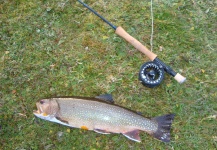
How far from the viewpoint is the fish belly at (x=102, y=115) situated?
3764 millimetres

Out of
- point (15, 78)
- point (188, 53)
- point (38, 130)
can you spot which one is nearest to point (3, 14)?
point (15, 78)

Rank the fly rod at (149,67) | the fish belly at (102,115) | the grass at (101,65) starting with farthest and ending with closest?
Answer: the grass at (101,65), the fly rod at (149,67), the fish belly at (102,115)

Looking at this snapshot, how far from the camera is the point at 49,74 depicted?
4.20m

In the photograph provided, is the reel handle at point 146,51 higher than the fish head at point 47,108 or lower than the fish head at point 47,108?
higher

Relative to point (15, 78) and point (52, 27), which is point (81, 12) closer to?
point (52, 27)

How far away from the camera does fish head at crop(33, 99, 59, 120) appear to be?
12.4 feet

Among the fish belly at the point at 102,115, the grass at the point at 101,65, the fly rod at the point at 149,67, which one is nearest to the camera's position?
the fish belly at the point at 102,115

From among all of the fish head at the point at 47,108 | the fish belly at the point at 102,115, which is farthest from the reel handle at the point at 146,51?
the fish head at the point at 47,108

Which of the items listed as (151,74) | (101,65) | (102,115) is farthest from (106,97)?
(151,74)

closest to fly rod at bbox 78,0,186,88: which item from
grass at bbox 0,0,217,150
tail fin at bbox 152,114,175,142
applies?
grass at bbox 0,0,217,150

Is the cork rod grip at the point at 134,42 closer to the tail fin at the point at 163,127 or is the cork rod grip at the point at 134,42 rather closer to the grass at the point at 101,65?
the grass at the point at 101,65

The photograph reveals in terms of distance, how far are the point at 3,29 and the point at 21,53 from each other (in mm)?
446

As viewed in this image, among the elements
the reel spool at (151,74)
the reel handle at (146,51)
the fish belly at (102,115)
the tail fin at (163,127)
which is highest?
the reel handle at (146,51)

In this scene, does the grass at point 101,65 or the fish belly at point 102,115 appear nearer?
the fish belly at point 102,115
